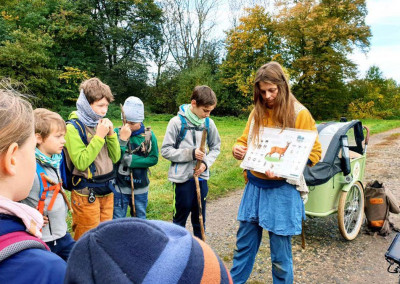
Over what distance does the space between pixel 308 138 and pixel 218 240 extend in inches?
93.1

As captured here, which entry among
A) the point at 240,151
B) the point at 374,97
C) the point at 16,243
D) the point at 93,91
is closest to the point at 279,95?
the point at 240,151

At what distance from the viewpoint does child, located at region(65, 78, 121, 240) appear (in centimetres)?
260

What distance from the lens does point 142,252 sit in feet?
1.88

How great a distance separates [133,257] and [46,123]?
2125 millimetres

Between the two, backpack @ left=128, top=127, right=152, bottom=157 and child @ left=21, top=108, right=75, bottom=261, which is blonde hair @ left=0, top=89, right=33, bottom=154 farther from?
backpack @ left=128, top=127, right=152, bottom=157

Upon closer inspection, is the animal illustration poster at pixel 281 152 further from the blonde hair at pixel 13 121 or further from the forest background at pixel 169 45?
the forest background at pixel 169 45

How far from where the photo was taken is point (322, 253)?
12.6ft

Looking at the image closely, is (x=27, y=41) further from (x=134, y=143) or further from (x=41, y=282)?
(x=41, y=282)

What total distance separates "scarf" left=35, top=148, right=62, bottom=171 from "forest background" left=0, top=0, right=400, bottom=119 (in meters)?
23.8

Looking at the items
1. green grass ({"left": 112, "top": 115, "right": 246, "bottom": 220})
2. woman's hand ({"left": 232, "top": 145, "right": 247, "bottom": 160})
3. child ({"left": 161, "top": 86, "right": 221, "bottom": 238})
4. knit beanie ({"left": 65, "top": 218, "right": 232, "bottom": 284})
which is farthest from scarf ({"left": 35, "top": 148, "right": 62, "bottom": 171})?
green grass ({"left": 112, "top": 115, "right": 246, "bottom": 220})

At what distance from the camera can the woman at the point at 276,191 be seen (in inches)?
94.7

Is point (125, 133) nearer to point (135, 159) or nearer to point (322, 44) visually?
point (135, 159)

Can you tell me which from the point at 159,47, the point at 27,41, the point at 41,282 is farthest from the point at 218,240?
the point at 159,47

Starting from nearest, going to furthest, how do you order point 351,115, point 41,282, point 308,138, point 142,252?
point 142,252
point 41,282
point 308,138
point 351,115
